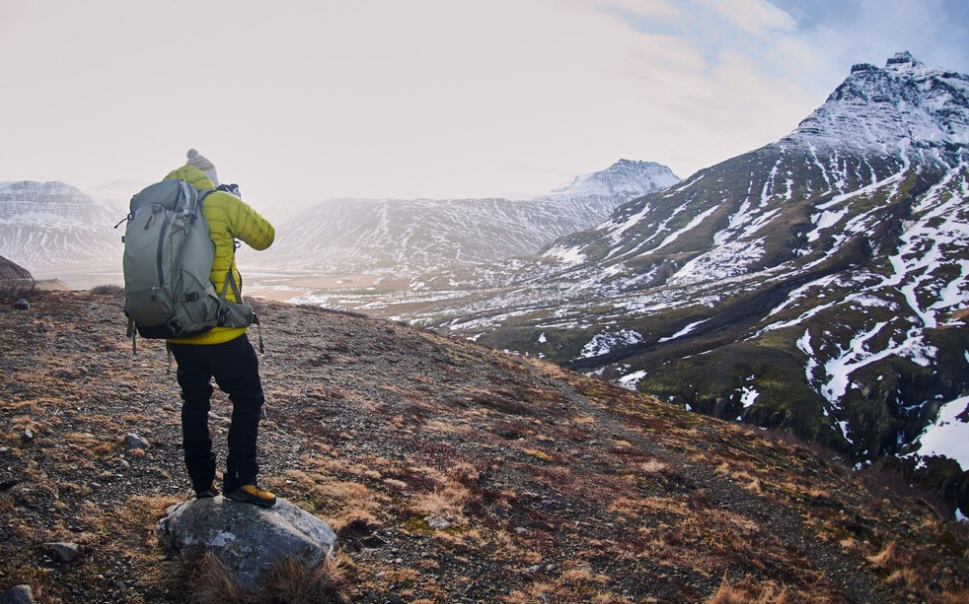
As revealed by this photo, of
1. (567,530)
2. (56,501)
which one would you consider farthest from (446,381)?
(56,501)

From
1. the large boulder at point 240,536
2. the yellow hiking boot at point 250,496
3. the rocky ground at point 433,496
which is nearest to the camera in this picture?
the large boulder at point 240,536

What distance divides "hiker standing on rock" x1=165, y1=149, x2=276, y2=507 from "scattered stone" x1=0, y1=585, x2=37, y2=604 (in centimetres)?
209

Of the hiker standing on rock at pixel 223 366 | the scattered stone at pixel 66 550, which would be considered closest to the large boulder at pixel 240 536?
the hiker standing on rock at pixel 223 366

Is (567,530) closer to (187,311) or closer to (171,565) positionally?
(171,565)

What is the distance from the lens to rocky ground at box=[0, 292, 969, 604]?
773 cm

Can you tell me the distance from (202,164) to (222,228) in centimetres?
145

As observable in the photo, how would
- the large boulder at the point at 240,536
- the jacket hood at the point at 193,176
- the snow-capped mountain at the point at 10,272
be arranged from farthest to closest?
the snow-capped mountain at the point at 10,272 < the jacket hood at the point at 193,176 < the large boulder at the point at 240,536

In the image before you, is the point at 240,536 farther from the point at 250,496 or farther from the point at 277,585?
the point at 277,585

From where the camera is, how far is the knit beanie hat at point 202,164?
7.61 m

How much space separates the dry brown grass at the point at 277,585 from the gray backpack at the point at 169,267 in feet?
10.6

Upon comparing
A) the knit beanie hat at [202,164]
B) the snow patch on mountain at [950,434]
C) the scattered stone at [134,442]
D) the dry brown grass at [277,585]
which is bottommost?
the snow patch on mountain at [950,434]

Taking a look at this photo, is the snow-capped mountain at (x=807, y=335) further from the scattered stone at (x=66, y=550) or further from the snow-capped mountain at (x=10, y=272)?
the scattered stone at (x=66, y=550)

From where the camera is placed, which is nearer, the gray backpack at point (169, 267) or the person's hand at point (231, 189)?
the gray backpack at point (169, 267)

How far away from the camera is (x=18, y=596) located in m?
5.73
